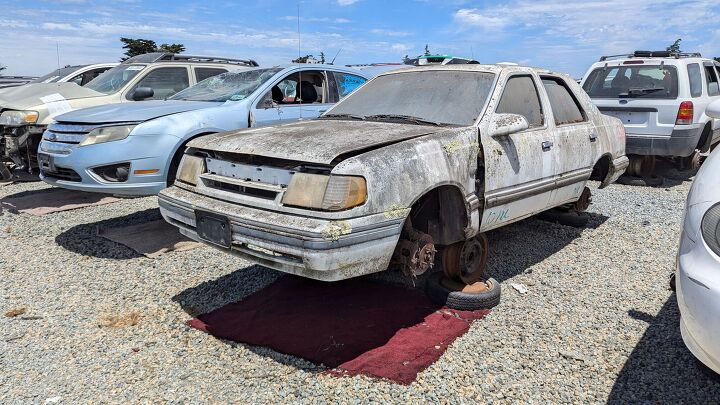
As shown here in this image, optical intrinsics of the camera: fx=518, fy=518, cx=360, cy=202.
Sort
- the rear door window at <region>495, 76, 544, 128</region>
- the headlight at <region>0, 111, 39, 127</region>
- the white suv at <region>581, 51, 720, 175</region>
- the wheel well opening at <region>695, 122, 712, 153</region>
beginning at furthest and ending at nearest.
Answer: the wheel well opening at <region>695, 122, 712, 153</region>, the white suv at <region>581, 51, 720, 175</region>, the headlight at <region>0, 111, 39, 127</region>, the rear door window at <region>495, 76, 544, 128</region>

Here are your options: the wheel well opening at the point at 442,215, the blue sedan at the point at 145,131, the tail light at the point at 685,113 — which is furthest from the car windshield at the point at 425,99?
the tail light at the point at 685,113

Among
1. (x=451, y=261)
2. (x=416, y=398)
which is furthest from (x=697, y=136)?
(x=416, y=398)

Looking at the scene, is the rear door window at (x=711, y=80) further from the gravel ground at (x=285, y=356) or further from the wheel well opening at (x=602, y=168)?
the gravel ground at (x=285, y=356)

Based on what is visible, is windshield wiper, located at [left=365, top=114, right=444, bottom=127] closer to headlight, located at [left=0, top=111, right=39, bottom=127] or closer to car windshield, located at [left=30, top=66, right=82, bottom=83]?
headlight, located at [left=0, top=111, right=39, bottom=127]

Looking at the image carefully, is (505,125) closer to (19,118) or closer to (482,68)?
(482,68)

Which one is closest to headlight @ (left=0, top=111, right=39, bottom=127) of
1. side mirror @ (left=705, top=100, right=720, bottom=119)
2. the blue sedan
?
the blue sedan

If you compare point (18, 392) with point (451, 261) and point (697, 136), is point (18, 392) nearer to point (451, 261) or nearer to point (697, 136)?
point (451, 261)

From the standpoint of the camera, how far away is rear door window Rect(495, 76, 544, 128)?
4020 mm

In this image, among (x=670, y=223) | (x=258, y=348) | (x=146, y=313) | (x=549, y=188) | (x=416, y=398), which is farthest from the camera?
(x=670, y=223)

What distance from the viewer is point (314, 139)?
126 inches

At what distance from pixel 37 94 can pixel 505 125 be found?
6.96m

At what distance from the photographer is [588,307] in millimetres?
3740

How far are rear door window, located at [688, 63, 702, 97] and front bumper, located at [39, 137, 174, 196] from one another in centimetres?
719

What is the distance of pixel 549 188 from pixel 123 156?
12.4 feet
